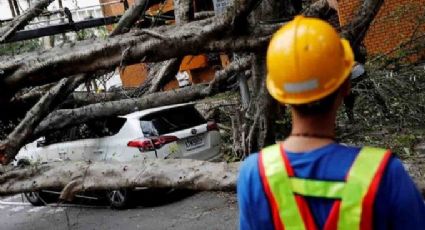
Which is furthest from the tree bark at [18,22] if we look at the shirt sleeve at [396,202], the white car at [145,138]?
the shirt sleeve at [396,202]

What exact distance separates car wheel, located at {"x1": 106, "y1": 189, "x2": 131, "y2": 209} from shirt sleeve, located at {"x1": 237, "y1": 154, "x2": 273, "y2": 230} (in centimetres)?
741

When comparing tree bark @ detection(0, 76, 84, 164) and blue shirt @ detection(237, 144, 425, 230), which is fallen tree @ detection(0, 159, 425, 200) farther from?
blue shirt @ detection(237, 144, 425, 230)

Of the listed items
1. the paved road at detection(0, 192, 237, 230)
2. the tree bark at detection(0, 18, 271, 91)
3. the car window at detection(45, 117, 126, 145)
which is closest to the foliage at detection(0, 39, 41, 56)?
the tree bark at detection(0, 18, 271, 91)

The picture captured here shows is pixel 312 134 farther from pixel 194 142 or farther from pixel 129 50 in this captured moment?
pixel 194 142

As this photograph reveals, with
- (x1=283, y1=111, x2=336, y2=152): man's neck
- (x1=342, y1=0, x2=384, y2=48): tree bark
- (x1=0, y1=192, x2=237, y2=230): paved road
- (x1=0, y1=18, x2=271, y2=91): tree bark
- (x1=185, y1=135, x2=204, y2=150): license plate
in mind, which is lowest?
(x1=0, y1=192, x2=237, y2=230): paved road

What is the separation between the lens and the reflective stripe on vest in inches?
62.4

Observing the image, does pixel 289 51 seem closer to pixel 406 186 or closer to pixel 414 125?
pixel 406 186

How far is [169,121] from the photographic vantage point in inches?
358

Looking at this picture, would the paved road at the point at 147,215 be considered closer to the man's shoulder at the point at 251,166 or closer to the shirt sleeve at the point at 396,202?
the man's shoulder at the point at 251,166

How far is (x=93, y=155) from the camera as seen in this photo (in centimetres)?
953

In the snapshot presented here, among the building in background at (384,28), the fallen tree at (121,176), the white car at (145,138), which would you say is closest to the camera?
the fallen tree at (121,176)

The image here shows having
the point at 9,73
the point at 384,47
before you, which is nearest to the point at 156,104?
the point at 9,73

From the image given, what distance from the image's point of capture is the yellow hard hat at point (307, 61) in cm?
170

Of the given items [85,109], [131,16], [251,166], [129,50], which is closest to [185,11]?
[131,16]
